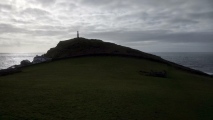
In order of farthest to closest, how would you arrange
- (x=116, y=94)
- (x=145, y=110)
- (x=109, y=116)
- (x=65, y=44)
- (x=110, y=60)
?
(x=65, y=44) → (x=110, y=60) → (x=116, y=94) → (x=145, y=110) → (x=109, y=116)

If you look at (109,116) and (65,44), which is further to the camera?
(65,44)

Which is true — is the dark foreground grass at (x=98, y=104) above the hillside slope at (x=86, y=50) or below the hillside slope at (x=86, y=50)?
below

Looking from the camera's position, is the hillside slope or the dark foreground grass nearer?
the dark foreground grass

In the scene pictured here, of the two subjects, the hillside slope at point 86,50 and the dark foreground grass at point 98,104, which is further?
the hillside slope at point 86,50

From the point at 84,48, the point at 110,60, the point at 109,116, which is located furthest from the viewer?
the point at 84,48

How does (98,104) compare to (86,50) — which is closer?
(98,104)

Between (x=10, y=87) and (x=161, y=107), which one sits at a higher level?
(x=10, y=87)

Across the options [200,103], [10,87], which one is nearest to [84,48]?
[10,87]

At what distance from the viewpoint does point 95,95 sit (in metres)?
13.2

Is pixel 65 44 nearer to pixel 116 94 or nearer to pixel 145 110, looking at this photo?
pixel 116 94

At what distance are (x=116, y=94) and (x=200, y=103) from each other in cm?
573

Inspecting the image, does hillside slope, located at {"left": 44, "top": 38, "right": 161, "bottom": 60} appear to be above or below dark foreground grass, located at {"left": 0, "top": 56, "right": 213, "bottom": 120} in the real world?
above

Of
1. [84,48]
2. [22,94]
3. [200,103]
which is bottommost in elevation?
[200,103]

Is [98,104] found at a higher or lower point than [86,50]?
lower
